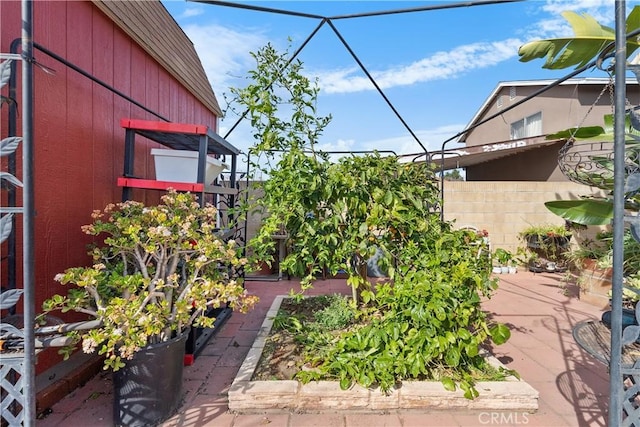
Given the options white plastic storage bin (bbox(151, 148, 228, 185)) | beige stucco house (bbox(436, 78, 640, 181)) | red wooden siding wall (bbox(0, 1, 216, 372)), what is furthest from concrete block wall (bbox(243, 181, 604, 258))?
red wooden siding wall (bbox(0, 1, 216, 372))

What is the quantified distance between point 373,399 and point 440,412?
0.37m

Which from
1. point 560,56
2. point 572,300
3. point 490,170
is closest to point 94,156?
point 560,56

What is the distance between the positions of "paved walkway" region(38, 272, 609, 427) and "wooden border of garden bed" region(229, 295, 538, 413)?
3cm

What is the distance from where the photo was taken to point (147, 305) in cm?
148

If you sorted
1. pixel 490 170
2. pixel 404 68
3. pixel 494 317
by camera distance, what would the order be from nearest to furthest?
pixel 494 317 → pixel 404 68 → pixel 490 170

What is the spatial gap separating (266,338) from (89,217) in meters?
1.53

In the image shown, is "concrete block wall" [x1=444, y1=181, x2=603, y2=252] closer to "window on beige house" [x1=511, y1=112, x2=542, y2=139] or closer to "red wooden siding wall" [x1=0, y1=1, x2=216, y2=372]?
"window on beige house" [x1=511, y1=112, x2=542, y2=139]

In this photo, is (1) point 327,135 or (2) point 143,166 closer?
(1) point 327,135

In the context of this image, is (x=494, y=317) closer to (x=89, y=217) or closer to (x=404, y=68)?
(x=404, y=68)

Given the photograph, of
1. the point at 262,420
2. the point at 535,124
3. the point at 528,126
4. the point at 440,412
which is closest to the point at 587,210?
the point at 440,412

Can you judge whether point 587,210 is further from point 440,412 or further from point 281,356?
point 281,356

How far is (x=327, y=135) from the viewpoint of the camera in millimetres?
2492

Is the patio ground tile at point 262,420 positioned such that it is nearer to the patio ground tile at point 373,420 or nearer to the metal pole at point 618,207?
the patio ground tile at point 373,420

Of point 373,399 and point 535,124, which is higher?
point 535,124
